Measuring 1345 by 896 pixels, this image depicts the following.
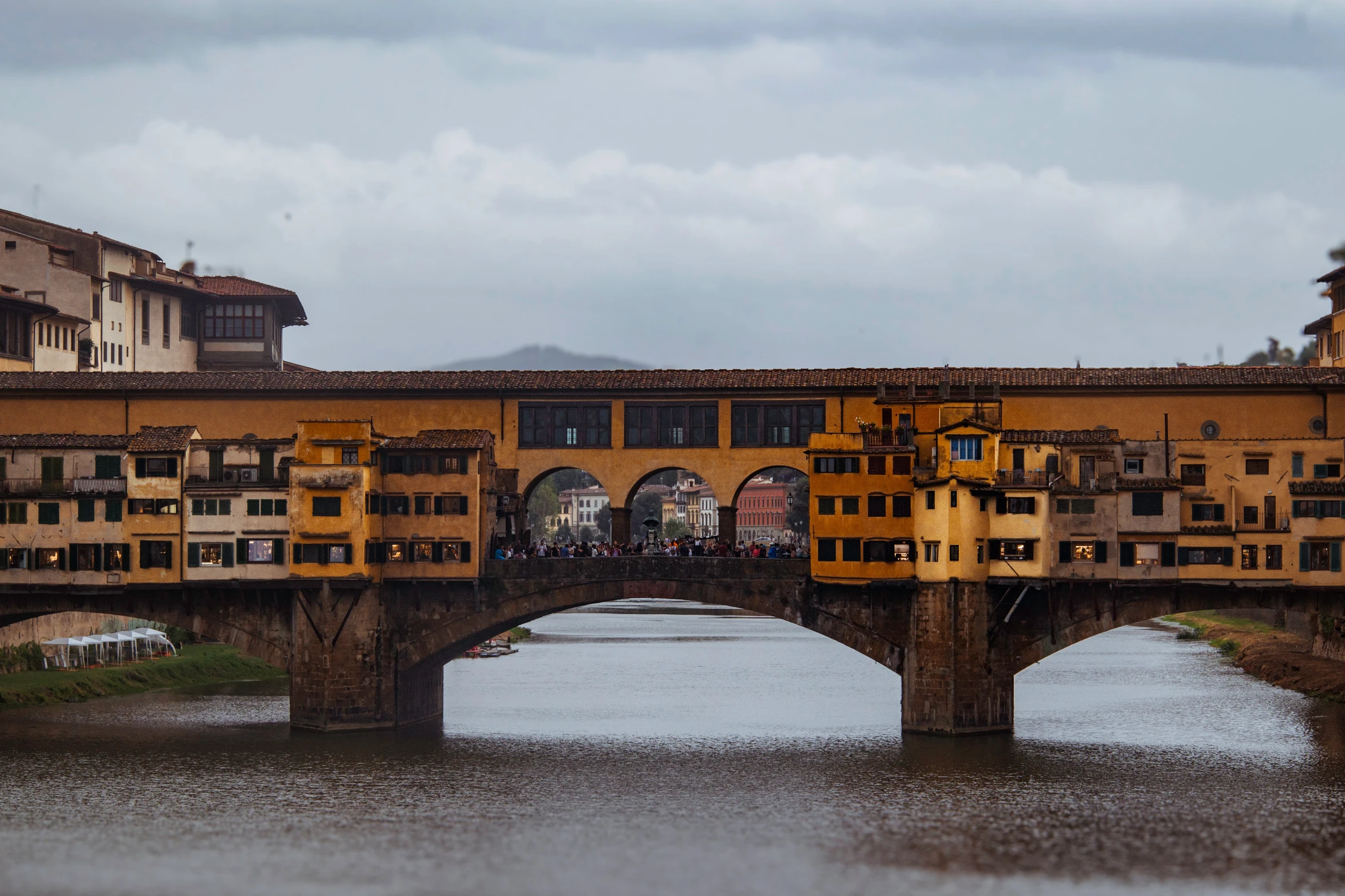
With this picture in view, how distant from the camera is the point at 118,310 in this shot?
8556 cm

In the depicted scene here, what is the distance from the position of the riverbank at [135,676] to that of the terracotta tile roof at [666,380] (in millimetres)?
12515

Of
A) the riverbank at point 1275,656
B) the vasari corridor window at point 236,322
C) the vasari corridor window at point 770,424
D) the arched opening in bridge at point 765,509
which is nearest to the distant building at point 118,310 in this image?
the vasari corridor window at point 236,322

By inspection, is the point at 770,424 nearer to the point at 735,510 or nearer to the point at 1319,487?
the point at 735,510

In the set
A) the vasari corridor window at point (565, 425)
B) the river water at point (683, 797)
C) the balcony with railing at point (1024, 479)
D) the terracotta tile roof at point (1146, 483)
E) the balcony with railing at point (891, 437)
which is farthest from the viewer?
the vasari corridor window at point (565, 425)

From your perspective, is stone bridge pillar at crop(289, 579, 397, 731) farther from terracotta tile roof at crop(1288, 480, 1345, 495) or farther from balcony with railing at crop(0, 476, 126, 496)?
terracotta tile roof at crop(1288, 480, 1345, 495)

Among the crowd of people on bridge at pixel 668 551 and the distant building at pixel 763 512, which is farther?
the distant building at pixel 763 512

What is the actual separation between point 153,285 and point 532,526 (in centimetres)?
9795

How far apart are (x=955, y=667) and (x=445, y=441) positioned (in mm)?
19418

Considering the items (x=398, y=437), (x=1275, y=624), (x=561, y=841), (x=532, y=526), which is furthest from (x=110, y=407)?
(x=532, y=526)

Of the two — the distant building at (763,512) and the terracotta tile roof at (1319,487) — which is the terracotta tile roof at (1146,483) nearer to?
the terracotta tile roof at (1319,487)

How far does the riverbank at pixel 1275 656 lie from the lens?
73062 millimetres

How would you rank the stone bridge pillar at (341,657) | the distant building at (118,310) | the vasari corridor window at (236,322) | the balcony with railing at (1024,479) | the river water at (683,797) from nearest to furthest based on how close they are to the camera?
the river water at (683,797)
the balcony with railing at (1024,479)
the stone bridge pillar at (341,657)
the distant building at (118,310)
the vasari corridor window at (236,322)

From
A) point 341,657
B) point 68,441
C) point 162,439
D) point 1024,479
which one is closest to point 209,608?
point 341,657

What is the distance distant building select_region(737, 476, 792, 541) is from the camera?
18662 cm
